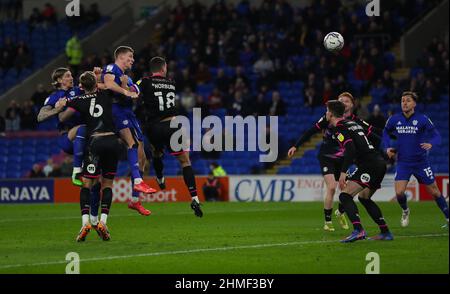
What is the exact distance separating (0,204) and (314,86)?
34.9 feet

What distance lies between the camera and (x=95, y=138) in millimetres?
14523

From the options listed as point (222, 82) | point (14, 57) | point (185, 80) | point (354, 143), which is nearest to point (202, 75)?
point (185, 80)

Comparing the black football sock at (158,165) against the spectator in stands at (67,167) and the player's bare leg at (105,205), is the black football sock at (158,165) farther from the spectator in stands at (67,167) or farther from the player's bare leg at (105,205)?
the spectator in stands at (67,167)

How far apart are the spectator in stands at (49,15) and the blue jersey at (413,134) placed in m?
24.2

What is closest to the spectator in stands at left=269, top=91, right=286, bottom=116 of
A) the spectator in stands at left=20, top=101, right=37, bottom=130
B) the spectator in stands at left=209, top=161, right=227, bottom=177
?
the spectator in stands at left=209, top=161, right=227, bottom=177

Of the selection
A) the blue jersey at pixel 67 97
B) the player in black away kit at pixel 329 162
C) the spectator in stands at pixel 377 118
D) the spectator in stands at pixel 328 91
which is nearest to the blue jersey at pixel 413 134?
the player in black away kit at pixel 329 162

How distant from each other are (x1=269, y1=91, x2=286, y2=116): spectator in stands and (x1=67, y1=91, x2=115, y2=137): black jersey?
16.8 metres

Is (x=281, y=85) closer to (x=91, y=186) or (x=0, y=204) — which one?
(x=0, y=204)

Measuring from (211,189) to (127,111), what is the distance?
12.6 m

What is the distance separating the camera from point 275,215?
2159cm

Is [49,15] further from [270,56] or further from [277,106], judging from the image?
[277,106]

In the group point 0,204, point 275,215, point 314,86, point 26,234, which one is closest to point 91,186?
point 26,234

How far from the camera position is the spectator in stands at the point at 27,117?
33281 mm

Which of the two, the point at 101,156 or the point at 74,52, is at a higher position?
the point at 74,52
